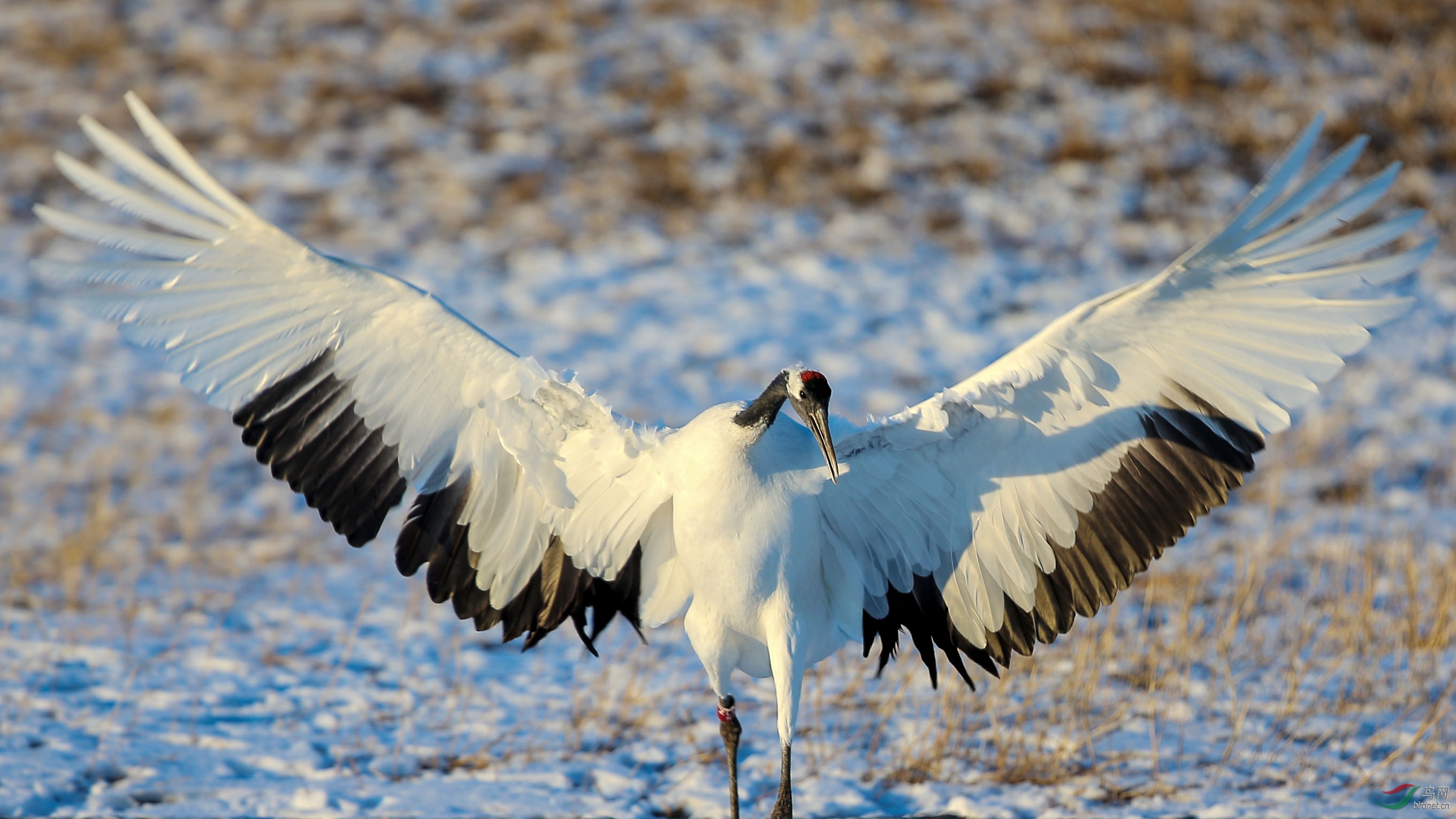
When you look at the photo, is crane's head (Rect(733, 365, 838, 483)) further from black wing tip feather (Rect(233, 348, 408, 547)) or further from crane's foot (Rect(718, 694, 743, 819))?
black wing tip feather (Rect(233, 348, 408, 547))

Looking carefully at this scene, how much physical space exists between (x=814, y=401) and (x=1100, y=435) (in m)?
1.01

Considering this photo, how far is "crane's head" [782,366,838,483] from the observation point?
3.90 m

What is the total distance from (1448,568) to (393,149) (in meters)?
9.91

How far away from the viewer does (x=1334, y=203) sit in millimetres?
3582

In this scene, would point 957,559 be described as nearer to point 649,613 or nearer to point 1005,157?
point 649,613

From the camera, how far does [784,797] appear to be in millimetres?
4410

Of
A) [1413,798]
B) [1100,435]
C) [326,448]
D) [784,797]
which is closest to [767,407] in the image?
[1100,435]

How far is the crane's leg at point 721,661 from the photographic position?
4441 millimetres

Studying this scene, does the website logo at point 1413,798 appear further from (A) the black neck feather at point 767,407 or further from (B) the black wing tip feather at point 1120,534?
(A) the black neck feather at point 767,407

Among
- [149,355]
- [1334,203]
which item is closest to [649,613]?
[1334,203]

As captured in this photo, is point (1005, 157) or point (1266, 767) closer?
point (1266, 767)

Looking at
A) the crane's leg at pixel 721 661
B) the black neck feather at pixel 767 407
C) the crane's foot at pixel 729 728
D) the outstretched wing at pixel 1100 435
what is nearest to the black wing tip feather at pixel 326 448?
the crane's leg at pixel 721 661

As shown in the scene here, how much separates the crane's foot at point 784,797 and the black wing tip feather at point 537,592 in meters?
0.78

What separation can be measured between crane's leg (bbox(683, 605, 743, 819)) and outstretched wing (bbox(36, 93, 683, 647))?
0.24 metres
